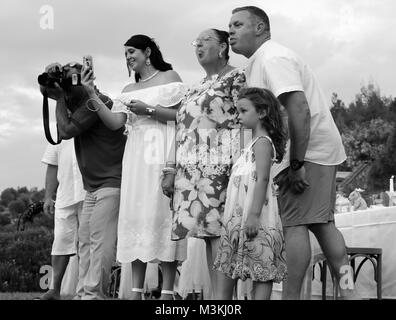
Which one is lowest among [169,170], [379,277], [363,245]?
[379,277]

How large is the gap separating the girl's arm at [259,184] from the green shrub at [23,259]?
21.7 ft

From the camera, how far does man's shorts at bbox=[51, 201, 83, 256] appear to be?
6.20 metres

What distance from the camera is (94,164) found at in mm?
5117

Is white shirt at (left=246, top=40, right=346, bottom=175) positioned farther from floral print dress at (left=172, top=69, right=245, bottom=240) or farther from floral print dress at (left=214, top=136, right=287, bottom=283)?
floral print dress at (left=172, top=69, right=245, bottom=240)

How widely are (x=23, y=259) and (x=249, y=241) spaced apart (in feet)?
23.3

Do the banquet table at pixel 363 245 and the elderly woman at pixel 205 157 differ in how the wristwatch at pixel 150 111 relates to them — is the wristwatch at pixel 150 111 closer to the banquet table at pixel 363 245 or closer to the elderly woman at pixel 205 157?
the elderly woman at pixel 205 157

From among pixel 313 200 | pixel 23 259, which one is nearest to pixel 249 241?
pixel 313 200

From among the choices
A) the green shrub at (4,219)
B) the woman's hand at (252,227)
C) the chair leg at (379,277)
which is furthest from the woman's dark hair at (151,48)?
the green shrub at (4,219)

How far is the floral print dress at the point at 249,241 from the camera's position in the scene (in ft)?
12.4

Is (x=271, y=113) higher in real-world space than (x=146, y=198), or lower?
higher

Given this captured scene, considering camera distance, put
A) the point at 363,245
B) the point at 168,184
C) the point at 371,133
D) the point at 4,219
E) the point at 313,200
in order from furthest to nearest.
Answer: the point at 371,133 < the point at 4,219 < the point at 363,245 < the point at 168,184 < the point at 313,200

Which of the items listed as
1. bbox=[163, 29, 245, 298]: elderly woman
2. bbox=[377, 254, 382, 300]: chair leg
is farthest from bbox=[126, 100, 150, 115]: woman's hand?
bbox=[377, 254, 382, 300]: chair leg

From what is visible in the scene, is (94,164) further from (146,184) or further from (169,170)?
(169,170)

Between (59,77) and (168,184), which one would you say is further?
(59,77)
